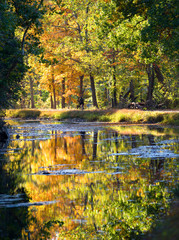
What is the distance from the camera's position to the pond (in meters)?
5.95

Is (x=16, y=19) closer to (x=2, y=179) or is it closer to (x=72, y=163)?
(x=72, y=163)

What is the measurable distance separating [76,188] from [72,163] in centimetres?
413

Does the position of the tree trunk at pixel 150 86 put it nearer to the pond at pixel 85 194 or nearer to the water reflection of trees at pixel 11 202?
the pond at pixel 85 194

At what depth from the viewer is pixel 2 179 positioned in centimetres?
1031

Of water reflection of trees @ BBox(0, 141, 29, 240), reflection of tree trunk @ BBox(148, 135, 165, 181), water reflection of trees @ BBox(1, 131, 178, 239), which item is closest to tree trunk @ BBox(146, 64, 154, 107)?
water reflection of trees @ BBox(1, 131, 178, 239)

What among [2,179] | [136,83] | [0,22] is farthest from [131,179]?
[136,83]

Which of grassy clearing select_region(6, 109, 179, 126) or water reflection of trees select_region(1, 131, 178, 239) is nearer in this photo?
water reflection of trees select_region(1, 131, 178, 239)

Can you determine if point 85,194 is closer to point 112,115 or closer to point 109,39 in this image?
point 109,39

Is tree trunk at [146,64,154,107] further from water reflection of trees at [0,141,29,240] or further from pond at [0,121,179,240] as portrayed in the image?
water reflection of trees at [0,141,29,240]

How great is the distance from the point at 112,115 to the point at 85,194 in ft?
102

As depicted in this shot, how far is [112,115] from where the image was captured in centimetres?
3912

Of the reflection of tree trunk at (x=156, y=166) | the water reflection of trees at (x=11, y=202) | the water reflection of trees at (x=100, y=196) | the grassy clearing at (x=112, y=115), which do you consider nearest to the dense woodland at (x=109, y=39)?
the grassy clearing at (x=112, y=115)

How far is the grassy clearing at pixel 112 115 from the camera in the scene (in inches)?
1284

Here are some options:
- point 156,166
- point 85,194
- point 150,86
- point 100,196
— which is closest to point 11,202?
point 85,194
